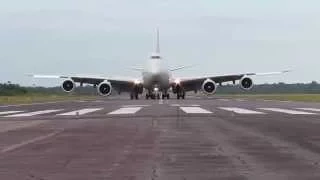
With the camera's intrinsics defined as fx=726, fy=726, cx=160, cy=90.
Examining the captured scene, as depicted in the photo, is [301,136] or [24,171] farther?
[301,136]

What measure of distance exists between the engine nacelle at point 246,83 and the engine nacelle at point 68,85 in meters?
13.8

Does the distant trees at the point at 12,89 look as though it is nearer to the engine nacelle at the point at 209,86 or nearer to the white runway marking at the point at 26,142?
the engine nacelle at the point at 209,86

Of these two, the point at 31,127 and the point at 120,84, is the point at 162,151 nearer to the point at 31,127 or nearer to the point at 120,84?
the point at 31,127

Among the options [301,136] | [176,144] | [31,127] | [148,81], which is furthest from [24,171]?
[148,81]

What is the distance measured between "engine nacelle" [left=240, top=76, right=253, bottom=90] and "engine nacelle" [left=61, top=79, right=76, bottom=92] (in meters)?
13.8

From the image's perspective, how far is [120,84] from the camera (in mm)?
63344

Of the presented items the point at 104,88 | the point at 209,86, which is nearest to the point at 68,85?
the point at 104,88

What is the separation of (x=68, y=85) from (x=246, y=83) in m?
14.5

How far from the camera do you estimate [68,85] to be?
2295 inches

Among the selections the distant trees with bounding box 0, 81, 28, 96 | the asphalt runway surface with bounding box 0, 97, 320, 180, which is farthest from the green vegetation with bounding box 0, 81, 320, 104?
the asphalt runway surface with bounding box 0, 97, 320, 180

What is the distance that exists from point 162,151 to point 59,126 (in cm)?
836

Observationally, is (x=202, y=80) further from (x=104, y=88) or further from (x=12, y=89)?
(x=12, y=89)

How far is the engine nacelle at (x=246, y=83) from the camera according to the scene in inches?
2336

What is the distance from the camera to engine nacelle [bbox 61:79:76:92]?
191ft
